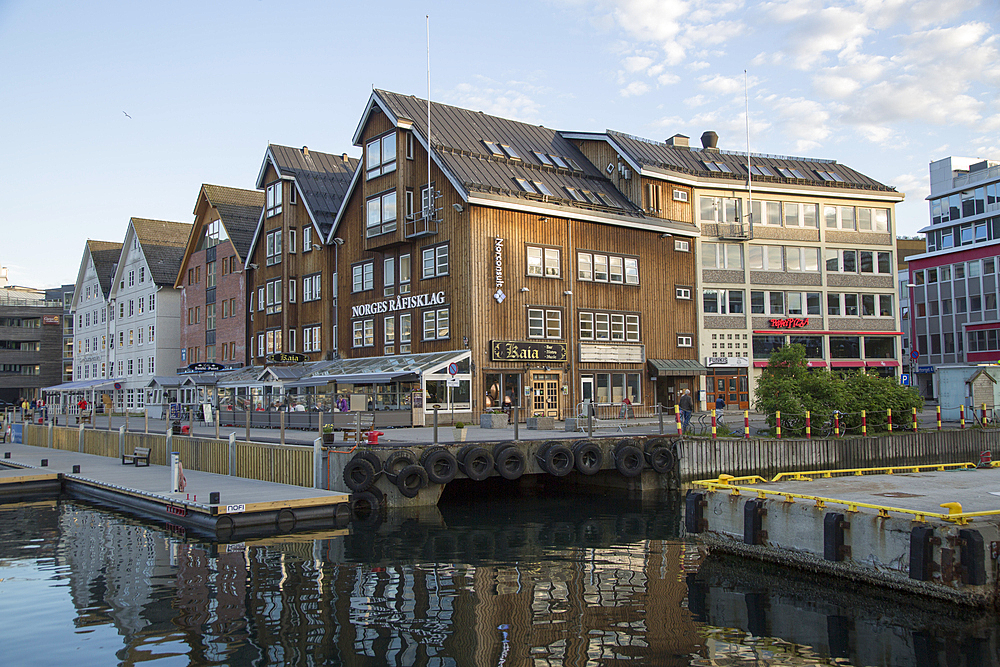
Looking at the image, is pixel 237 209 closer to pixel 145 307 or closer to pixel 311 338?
pixel 145 307

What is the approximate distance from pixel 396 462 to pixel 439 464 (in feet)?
4.21

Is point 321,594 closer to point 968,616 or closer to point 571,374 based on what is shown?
point 968,616

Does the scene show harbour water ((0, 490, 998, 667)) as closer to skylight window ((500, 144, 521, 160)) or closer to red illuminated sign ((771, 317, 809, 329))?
skylight window ((500, 144, 521, 160))

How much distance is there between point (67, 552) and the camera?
1805 centimetres

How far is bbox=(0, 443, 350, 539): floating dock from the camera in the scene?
20.0 metres

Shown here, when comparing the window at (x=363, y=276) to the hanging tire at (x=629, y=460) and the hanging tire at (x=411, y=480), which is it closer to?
the hanging tire at (x=629, y=460)

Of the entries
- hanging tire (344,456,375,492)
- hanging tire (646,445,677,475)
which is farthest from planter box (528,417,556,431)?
hanging tire (344,456,375,492)

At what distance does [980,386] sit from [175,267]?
63.6m

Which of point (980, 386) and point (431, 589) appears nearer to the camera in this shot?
point (431, 589)

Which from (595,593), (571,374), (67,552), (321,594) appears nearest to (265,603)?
(321,594)

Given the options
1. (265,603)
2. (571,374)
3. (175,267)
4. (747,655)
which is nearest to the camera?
(747,655)

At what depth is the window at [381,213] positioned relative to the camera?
45.1 meters

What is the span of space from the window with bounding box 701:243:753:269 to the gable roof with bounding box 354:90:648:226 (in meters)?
4.54

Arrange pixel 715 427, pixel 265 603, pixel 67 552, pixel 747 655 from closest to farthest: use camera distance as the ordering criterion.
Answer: pixel 747 655 → pixel 265 603 → pixel 67 552 → pixel 715 427
